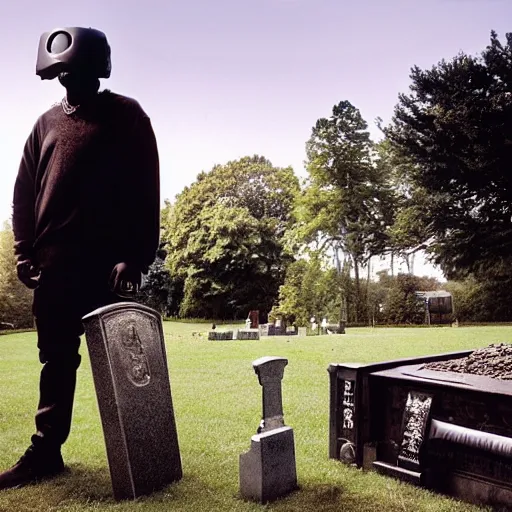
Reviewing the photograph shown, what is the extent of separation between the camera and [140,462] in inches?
118

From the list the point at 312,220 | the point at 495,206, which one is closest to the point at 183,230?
the point at 312,220

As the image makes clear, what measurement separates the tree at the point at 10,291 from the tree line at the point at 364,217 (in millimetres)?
6327

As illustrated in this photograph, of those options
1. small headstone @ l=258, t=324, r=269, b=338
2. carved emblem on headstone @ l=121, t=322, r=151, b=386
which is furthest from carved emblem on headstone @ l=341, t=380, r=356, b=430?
small headstone @ l=258, t=324, r=269, b=338

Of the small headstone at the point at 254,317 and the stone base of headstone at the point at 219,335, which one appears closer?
the stone base of headstone at the point at 219,335

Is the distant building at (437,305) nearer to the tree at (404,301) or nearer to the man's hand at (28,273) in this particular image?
the tree at (404,301)

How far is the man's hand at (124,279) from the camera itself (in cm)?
323

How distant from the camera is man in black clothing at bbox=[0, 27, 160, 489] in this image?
3.20 metres

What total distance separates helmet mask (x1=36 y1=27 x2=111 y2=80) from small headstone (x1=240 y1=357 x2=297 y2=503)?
198 centimetres

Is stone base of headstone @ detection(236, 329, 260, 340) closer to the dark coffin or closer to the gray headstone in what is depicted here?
the dark coffin

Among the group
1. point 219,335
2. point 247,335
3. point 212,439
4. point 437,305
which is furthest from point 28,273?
point 437,305

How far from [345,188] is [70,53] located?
16.5 meters

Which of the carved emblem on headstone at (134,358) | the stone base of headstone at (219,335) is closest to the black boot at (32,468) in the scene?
the carved emblem on headstone at (134,358)

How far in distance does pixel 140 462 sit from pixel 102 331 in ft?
2.44

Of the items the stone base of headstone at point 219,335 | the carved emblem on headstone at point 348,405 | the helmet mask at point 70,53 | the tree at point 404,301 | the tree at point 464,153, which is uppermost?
the tree at point 464,153
